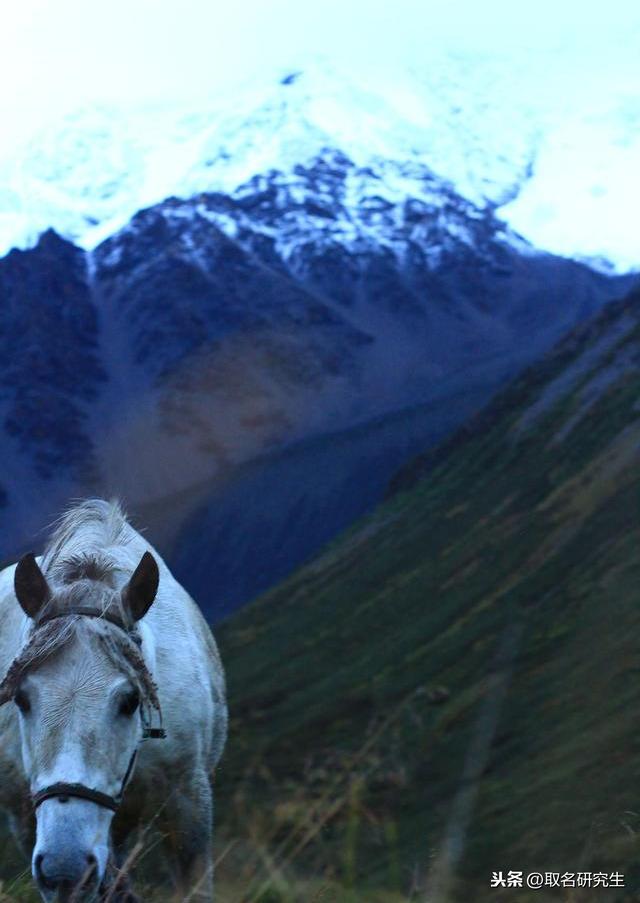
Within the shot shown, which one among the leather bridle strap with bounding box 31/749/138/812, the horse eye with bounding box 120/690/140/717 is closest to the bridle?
the leather bridle strap with bounding box 31/749/138/812

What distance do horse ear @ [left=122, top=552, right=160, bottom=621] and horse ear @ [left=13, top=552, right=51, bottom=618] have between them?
19.3 inches

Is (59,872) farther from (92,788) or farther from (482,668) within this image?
(482,668)

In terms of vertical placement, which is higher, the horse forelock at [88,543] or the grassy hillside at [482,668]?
the horse forelock at [88,543]

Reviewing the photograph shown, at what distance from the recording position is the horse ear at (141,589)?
7293 mm

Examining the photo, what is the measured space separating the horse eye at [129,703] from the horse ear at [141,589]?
0.56 meters

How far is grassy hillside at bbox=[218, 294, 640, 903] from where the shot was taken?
5.40 m

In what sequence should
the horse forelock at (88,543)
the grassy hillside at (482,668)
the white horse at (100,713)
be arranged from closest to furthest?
the grassy hillside at (482,668), the white horse at (100,713), the horse forelock at (88,543)

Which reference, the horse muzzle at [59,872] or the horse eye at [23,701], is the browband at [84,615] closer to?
the horse eye at [23,701]

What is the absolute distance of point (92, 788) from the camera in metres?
6.63

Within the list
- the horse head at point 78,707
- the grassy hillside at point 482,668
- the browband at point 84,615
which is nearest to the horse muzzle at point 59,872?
the horse head at point 78,707

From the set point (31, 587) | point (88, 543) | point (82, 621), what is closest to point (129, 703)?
point (82, 621)

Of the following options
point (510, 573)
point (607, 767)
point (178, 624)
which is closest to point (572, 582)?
point (510, 573)

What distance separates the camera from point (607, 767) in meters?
78.1

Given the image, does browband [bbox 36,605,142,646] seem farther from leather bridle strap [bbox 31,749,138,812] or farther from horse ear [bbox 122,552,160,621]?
leather bridle strap [bbox 31,749,138,812]
